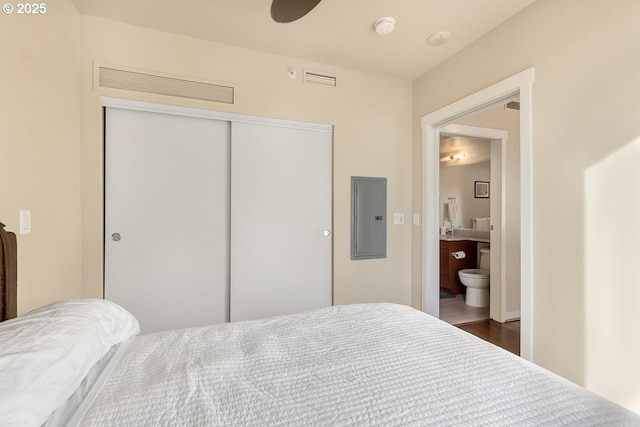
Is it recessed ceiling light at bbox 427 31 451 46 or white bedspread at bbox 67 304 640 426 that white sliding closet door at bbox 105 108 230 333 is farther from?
recessed ceiling light at bbox 427 31 451 46

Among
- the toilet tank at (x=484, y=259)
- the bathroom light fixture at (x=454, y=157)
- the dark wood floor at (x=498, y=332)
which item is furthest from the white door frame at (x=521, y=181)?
the bathroom light fixture at (x=454, y=157)

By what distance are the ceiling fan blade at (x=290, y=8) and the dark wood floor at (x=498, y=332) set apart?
2.98 metres

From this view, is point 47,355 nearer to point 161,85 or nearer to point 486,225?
point 161,85

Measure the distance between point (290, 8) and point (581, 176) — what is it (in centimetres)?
178

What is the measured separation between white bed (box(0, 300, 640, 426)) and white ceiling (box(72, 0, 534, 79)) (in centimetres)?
191

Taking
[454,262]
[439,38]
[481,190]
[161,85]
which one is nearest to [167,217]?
[161,85]

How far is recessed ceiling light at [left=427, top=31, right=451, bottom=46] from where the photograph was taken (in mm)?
2186

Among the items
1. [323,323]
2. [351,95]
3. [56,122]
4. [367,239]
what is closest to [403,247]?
[367,239]

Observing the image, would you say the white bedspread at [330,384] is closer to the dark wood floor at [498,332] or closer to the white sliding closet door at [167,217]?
the white sliding closet door at [167,217]

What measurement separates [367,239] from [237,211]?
1.21 m

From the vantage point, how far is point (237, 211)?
239 cm

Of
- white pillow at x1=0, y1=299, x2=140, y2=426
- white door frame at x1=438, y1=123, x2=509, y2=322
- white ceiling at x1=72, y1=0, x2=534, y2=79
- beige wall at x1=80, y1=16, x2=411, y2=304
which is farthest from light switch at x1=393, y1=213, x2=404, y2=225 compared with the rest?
white pillow at x1=0, y1=299, x2=140, y2=426

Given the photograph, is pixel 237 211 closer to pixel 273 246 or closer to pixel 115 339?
pixel 273 246

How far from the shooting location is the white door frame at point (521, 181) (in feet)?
6.17
